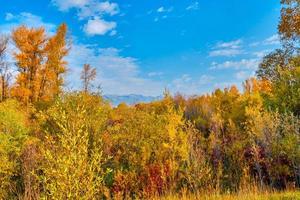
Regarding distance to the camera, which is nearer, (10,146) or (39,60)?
(10,146)

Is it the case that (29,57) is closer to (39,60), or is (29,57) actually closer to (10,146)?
(39,60)

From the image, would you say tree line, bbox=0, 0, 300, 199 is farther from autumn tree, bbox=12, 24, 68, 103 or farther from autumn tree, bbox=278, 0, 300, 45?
autumn tree, bbox=12, 24, 68, 103

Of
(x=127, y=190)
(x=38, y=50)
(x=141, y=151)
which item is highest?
(x=38, y=50)

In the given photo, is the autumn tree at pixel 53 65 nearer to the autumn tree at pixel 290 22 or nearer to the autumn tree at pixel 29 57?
the autumn tree at pixel 29 57

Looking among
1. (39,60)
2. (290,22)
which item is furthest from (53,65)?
(290,22)

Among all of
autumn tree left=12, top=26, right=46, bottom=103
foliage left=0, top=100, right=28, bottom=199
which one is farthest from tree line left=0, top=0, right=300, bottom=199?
autumn tree left=12, top=26, right=46, bottom=103

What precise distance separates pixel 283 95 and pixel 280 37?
20.0 ft

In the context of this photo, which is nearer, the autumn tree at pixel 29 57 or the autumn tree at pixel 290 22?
the autumn tree at pixel 290 22

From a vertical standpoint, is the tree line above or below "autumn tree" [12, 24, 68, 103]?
below

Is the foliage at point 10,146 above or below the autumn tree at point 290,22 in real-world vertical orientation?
below

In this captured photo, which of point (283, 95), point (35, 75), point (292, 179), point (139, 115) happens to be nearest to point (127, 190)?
point (139, 115)

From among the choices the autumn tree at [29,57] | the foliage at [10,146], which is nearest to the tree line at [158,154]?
the foliage at [10,146]

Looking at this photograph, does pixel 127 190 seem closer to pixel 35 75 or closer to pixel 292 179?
pixel 292 179

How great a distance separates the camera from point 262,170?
1332 centimetres
